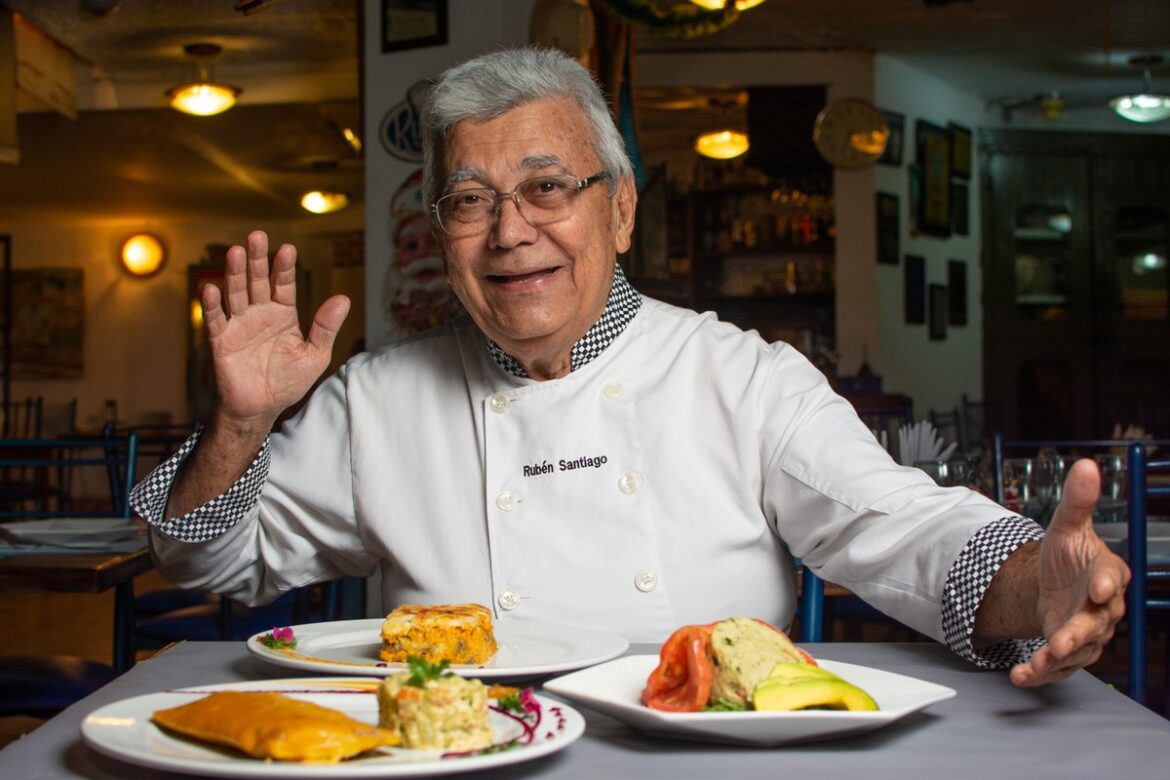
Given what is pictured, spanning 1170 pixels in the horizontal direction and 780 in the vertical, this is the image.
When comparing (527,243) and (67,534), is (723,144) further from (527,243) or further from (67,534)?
(527,243)

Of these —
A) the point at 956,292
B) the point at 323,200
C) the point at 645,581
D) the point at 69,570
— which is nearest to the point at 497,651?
the point at 645,581

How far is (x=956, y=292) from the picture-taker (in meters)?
9.96

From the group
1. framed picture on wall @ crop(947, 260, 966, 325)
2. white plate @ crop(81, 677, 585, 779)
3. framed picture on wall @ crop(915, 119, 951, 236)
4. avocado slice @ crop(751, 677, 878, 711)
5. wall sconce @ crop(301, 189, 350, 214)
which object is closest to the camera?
white plate @ crop(81, 677, 585, 779)

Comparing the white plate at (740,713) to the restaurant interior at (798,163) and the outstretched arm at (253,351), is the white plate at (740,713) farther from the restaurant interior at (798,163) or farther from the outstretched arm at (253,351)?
the restaurant interior at (798,163)

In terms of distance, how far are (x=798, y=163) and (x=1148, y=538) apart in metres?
6.72

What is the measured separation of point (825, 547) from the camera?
4.85ft

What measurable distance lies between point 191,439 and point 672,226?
8288 millimetres

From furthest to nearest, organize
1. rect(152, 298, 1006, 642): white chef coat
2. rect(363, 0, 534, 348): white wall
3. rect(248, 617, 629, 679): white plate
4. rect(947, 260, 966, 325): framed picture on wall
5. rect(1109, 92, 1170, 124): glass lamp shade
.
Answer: rect(947, 260, 966, 325): framed picture on wall
rect(1109, 92, 1170, 124): glass lamp shade
rect(363, 0, 534, 348): white wall
rect(152, 298, 1006, 642): white chef coat
rect(248, 617, 629, 679): white plate

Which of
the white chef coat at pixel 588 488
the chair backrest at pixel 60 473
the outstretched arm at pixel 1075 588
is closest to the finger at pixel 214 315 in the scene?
the white chef coat at pixel 588 488

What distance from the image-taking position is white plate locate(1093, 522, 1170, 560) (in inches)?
86.8

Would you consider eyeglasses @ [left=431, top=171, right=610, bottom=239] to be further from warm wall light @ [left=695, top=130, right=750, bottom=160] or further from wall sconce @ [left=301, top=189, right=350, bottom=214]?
wall sconce @ [left=301, top=189, right=350, bottom=214]

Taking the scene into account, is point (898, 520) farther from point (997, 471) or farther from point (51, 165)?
point (51, 165)

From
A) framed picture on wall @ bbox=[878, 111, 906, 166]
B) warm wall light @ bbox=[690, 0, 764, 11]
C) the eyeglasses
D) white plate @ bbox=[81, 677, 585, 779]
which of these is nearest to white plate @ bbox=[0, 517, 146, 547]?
the eyeglasses

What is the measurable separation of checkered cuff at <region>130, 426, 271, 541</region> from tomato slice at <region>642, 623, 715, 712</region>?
2.26 ft
